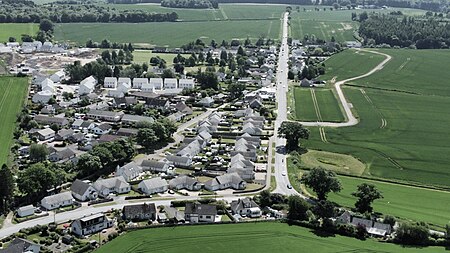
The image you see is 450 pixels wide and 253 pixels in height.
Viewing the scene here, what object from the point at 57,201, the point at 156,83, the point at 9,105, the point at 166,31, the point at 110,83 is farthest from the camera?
the point at 166,31

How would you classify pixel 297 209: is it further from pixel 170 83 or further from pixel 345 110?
pixel 170 83

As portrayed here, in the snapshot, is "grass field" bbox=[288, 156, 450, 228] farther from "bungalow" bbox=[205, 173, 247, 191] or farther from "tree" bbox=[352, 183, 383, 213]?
"bungalow" bbox=[205, 173, 247, 191]

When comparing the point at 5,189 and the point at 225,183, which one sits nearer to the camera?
the point at 5,189

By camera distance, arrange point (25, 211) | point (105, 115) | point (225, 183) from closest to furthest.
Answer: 1. point (25, 211)
2. point (225, 183)
3. point (105, 115)

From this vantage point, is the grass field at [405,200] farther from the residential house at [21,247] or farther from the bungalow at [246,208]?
the residential house at [21,247]

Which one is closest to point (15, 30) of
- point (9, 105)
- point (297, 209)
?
point (9, 105)

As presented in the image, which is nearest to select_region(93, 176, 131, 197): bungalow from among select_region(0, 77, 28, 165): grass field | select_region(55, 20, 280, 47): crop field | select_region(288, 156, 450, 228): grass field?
select_region(0, 77, 28, 165): grass field

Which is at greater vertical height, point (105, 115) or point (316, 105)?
point (316, 105)
